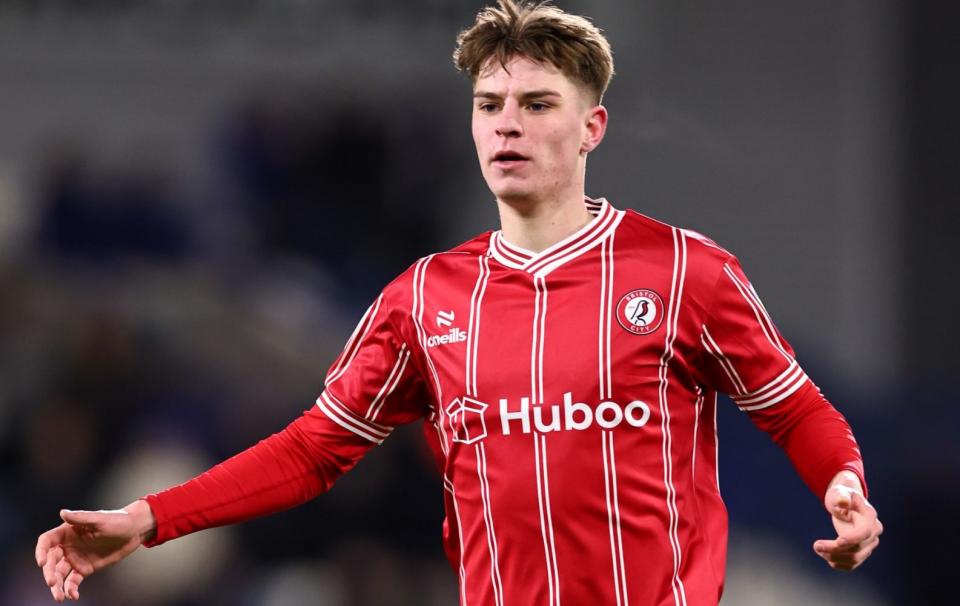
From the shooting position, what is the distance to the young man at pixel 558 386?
2.81 m

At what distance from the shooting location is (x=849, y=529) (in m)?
2.54

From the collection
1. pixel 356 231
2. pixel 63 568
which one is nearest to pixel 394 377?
pixel 63 568

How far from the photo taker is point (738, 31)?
26.0 ft

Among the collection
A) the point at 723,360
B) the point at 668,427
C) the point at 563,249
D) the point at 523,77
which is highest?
the point at 523,77

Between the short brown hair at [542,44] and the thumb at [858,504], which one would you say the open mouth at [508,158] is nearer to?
the short brown hair at [542,44]

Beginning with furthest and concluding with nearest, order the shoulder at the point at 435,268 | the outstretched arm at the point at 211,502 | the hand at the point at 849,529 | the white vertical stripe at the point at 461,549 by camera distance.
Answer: the shoulder at the point at 435,268 < the white vertical stripe at the point at 461,549 < the outstretched arm at the point at 211,502 < the hand at the point at 849,529

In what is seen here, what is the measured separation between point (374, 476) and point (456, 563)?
3.19 meters

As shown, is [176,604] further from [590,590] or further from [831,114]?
[831,114]

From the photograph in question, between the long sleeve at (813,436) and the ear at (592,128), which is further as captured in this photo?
the ear at (592,128)

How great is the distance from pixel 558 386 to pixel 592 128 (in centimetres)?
61

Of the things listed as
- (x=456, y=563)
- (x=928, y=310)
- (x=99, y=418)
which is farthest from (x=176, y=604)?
(x=928, y=310)

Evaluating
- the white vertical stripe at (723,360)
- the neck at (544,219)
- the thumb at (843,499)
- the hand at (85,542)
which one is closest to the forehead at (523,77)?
the neck at (544,219)

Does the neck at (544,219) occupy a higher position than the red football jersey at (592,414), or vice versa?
the neck at (544,219)

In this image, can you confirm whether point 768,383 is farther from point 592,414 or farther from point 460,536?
point 460,536
